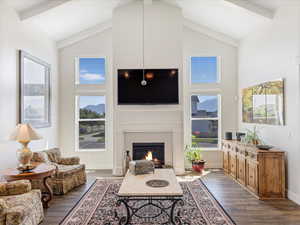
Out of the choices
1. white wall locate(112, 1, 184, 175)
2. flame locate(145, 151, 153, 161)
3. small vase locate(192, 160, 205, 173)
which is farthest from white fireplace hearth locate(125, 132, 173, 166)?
small vase locate(192, 160, 205, 173)

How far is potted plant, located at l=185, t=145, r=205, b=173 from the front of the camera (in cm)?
567

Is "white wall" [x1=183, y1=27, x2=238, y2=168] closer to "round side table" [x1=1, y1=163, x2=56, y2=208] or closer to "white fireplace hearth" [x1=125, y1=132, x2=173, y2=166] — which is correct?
"white fireplace hearth" [x1=125, y1=132, x2=173, y2=166]

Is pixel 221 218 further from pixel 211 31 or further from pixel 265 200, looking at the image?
pixel 211 31

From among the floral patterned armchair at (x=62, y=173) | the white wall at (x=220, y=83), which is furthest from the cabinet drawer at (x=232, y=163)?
the floral patterned armchair at (x=62, y=173)

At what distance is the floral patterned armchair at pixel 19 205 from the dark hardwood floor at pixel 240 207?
1.04 ft

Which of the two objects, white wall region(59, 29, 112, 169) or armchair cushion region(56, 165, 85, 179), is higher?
white wall region(59, 29, 112, 169)

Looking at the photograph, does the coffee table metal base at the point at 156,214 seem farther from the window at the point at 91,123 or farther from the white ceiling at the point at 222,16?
the white ceiling at the point at 222,16

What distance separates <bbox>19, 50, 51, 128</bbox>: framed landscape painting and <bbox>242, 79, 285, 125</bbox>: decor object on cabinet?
198 inches

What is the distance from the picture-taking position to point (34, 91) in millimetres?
4801

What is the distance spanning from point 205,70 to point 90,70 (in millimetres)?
3433

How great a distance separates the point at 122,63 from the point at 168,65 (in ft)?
3.97

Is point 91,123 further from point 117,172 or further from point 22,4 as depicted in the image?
point 22,4

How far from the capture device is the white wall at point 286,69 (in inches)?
146

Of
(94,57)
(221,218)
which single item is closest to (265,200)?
(221,218)
